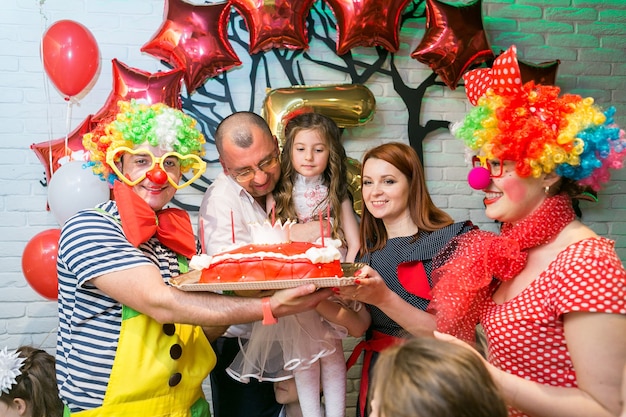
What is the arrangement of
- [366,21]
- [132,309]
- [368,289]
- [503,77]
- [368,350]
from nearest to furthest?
1. [503,77]
2. [132,309]
3. [368,289]
4. [368,350]
5. [366,21]

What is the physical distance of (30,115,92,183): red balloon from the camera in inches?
134

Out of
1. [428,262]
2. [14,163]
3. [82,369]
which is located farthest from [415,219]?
[14,163]

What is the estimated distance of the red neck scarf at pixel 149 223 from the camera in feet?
6.87

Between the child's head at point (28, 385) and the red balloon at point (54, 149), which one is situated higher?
the red balloon at point (54, 149)

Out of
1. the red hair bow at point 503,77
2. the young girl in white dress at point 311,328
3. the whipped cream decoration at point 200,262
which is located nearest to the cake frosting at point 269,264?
the whipped cream decoration at point 200,262

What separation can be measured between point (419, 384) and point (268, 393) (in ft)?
5.72

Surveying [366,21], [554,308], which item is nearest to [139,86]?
[366,21]

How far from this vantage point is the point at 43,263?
3092 mm

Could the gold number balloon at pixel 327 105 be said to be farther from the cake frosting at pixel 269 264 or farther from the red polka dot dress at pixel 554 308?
the red polka dot dress at pixel 554 308

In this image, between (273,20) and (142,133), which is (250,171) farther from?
(273,20)

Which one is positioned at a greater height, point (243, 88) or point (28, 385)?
point (243, 88)

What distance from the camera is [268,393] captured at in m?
2.84

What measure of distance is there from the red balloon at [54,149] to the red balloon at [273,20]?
114 cm

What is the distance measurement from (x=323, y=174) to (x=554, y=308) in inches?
71.0
